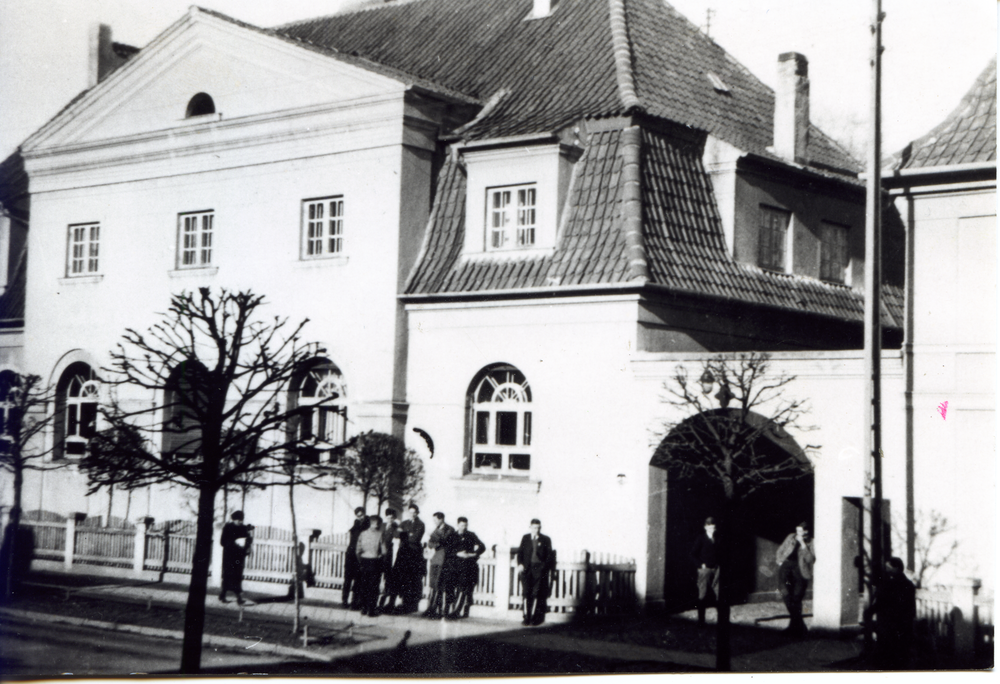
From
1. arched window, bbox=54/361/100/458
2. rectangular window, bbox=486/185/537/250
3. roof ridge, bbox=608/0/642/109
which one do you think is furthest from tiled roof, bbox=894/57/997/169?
arched window, bbox=54/361/100/458

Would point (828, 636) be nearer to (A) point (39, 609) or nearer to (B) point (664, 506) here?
(B) point (664, 506)

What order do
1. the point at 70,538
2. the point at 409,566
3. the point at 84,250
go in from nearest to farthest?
the point at 70,538
the point at 409,566
the point at 84,250

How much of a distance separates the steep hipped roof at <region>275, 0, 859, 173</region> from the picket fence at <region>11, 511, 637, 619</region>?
5.87 metres

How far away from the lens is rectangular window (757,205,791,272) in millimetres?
16797

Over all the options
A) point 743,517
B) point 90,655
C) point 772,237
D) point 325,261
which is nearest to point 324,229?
point 325,261

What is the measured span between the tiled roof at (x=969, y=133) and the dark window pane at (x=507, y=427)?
19.6ft

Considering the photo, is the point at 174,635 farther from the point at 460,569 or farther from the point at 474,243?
the point at 474,243

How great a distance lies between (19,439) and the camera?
12.7m

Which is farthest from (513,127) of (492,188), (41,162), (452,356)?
(41,162)

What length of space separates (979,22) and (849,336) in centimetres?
628

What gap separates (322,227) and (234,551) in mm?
4448

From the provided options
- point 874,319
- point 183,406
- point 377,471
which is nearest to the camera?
point 874,319

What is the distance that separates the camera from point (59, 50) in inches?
467

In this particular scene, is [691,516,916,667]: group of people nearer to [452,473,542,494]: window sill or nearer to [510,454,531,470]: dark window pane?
[452,473,542,494]: window sill
